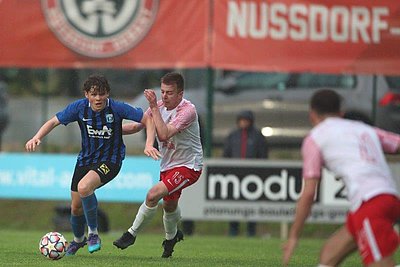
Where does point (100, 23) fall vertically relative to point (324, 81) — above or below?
above

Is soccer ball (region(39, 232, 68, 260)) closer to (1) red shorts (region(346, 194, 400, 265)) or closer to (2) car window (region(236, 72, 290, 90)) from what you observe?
(1) red shorts (region(346, 194, 400, 265))

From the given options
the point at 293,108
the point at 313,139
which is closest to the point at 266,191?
the point at 293,108

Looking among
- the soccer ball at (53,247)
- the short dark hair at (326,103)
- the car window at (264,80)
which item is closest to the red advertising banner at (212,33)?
the car window at (264,80)

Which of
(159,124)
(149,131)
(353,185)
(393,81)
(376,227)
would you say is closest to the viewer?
(376,227)

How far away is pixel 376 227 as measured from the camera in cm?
702

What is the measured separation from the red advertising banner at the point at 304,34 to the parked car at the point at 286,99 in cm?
111

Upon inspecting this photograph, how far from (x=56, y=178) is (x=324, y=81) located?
4.52 metres

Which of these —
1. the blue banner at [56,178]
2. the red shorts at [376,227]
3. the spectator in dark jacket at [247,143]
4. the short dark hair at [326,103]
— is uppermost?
the short dark hair at [326,103]

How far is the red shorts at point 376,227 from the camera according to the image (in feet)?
22.9

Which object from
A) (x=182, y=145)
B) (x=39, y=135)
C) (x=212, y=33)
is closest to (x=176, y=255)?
(x=182, y=145)

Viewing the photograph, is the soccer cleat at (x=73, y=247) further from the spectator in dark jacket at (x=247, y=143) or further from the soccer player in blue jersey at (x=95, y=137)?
the spectator in dark jacket at (x=247, y=143)

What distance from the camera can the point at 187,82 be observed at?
19.3 m

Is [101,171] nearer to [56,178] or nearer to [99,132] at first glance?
[99,132]

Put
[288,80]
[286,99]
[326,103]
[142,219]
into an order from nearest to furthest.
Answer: [326,103]
[142,219]
[288,80]
[286,99]
